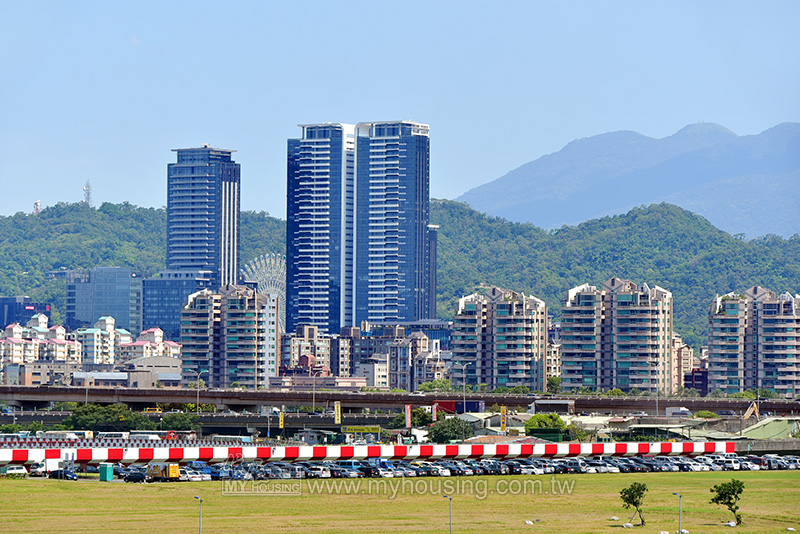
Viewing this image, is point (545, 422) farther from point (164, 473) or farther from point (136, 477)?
point (136, 477)

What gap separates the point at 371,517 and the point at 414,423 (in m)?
111

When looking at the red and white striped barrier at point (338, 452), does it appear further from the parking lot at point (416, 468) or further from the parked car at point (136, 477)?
the parked car at point (136, 477)

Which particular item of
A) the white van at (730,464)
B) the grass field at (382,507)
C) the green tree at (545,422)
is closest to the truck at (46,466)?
the grass field at (382,507)

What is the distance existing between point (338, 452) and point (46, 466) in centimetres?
2442

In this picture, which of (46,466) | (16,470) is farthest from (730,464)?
(16,470)

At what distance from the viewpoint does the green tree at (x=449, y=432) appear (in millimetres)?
170125

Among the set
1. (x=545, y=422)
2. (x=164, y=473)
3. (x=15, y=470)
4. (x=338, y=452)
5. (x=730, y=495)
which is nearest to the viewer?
(x=730, y=495)

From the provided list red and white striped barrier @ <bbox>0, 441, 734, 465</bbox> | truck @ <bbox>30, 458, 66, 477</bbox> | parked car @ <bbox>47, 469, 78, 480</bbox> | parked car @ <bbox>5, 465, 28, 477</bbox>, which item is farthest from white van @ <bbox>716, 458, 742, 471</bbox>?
parked car @ <bbox>5, 465, 28, 477</bbox>

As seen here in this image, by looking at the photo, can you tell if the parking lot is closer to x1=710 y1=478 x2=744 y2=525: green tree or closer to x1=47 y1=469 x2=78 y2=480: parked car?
x1=47 y1=469 x2=78 y2=480: parked car

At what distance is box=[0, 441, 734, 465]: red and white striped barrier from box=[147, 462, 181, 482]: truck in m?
6.93

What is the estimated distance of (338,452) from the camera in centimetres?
12406

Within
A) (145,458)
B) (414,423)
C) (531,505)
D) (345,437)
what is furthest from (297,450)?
(414,423)

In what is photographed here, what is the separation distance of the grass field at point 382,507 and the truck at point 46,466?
6.21 metres

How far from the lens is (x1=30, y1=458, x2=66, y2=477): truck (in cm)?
11350
